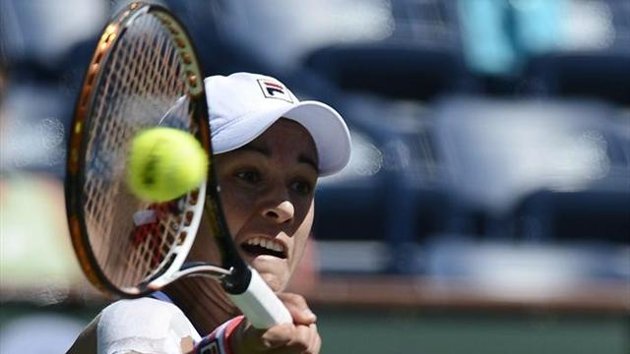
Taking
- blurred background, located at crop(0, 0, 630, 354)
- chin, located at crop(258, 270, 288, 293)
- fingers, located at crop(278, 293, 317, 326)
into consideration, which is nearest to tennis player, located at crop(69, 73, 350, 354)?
chin, located at crop(258, 270, 288, 293)

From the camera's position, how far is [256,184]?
109 inches

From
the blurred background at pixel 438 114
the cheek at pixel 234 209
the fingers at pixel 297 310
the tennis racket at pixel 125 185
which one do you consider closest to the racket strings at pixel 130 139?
the tennis racket at pixel 125 185

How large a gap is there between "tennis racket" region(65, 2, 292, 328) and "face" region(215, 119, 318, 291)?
104 mm

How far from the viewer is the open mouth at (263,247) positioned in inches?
108

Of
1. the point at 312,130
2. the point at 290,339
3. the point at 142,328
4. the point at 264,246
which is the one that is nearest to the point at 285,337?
the point at 290,339

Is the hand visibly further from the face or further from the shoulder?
the face

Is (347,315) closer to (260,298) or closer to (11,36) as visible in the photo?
(260,298)

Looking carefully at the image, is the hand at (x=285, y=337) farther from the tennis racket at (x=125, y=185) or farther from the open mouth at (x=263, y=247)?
the open mouth at (x=263, y=247)

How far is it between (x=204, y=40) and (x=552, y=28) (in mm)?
2968

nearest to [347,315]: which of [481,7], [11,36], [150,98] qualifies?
[150,98]

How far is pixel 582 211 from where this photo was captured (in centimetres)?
1236

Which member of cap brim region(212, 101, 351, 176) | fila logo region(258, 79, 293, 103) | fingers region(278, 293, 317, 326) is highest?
fila logo region(258, 79, 293, 103)

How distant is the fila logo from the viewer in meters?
2.82

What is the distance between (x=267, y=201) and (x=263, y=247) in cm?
8
